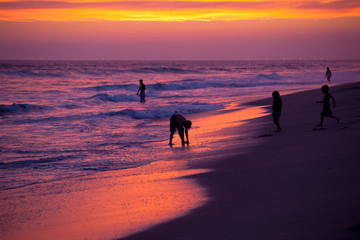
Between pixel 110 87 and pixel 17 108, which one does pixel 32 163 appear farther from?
pixel 110 87

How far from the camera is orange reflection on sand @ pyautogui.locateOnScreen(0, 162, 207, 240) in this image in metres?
5.01

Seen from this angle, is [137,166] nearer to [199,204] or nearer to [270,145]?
[270,145]

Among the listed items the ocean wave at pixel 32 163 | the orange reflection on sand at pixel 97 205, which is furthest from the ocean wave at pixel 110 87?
the orange reflection on sand at pixel 97 205

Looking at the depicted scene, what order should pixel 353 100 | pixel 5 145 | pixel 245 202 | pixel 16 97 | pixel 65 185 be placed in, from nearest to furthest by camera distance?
pixel 245 202 < pixel 65 185 < pixel 5 145 < pixel 353 100 < pixel 16 97

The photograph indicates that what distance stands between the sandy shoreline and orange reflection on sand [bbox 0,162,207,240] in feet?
1.22

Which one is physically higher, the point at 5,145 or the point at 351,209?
the point at 351,209

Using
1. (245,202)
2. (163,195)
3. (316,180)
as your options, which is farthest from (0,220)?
(316,180)

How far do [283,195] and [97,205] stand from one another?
2.73 m

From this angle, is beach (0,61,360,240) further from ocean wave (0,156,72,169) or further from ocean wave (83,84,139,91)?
ocean wave (83,84,139,91)

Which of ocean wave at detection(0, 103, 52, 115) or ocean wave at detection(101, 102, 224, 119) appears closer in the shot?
ocean wave at detection(101, 102, 224, 119)

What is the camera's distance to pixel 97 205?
19.8 feet

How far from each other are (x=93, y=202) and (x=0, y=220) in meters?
1.33

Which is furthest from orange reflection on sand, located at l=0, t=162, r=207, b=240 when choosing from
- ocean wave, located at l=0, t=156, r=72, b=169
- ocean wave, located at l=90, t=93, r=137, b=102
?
ocean wave, located at l=90, t=93, r=137, b=102

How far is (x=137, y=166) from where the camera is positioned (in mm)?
9141
